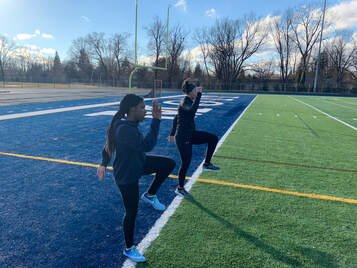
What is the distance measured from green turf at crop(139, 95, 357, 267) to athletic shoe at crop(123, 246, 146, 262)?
8 cm

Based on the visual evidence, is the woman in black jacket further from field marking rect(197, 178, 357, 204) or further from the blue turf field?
field marking rect(197, 178, 357, 204)

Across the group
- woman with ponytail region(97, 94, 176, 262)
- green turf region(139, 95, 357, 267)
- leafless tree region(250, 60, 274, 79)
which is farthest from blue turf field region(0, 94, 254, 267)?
leafless tree region(250, 60, 274, 79)

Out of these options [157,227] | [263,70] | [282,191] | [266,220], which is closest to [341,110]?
[282,191]

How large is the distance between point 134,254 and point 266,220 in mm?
1597

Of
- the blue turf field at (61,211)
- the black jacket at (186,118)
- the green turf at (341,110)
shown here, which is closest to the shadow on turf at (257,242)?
the blue turf field at (61,211)

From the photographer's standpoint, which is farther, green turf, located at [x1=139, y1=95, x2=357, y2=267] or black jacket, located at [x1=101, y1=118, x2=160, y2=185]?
green turf, located at [x1=139, y1=95, x2=357, y2=267]

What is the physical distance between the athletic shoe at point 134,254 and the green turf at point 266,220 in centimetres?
8

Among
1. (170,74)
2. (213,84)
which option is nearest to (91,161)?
(213,84)

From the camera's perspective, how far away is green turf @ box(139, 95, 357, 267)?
2.35m

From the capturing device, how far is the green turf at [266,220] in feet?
7.71

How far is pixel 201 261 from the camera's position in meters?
2.28

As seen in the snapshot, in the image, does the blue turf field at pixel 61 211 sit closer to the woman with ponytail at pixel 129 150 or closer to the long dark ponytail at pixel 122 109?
the woman with ponytail at pixel 129 150

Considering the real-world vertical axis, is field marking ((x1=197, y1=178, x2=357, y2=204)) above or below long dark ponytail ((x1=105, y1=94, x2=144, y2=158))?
below

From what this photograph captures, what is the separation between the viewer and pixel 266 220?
3.01m
